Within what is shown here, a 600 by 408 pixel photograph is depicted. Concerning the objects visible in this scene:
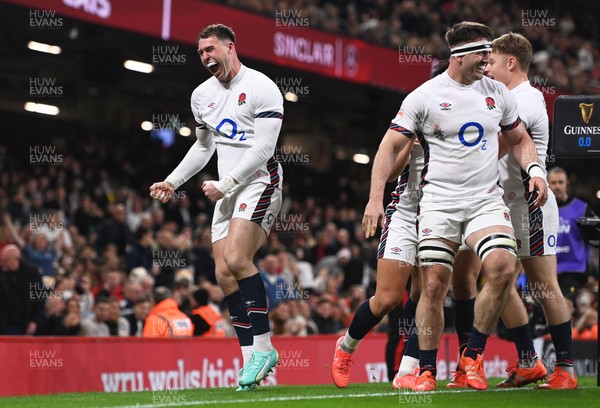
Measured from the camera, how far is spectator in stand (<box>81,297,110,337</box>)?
43.4ft

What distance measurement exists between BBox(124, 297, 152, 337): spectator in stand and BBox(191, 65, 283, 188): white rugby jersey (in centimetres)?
561

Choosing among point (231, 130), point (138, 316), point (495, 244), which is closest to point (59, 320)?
point (138, 316)

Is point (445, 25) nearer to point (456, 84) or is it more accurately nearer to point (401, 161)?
point (401, 161)

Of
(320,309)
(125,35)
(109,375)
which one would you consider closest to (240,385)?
(109,375)

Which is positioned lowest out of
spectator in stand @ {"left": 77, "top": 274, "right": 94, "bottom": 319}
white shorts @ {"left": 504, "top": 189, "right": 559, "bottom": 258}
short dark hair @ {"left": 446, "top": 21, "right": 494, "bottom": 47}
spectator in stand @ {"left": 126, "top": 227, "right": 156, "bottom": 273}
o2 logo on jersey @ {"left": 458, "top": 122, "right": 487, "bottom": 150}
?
spectator in stand @ {"left": 77, "top": 274, "right": 94, "bottom": 319}

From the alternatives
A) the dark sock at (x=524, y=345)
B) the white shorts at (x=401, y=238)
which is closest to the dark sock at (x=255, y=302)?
the white shorts at (x=401, y=238)

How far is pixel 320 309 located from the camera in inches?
640

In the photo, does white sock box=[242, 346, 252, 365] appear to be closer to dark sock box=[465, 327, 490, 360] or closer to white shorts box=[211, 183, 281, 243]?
white shorts box=[211, 183, 281, 243]

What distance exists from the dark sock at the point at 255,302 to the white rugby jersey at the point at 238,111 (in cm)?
72

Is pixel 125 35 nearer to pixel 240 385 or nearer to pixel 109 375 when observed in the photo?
pixel 109 375

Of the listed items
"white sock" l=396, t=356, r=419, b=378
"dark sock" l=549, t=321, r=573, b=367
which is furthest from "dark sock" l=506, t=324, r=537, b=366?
"white sock" l=396, t=356, r=419, b=378

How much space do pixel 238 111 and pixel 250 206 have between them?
27.2 inches

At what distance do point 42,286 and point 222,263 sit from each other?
519cm

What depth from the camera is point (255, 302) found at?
8195mm
